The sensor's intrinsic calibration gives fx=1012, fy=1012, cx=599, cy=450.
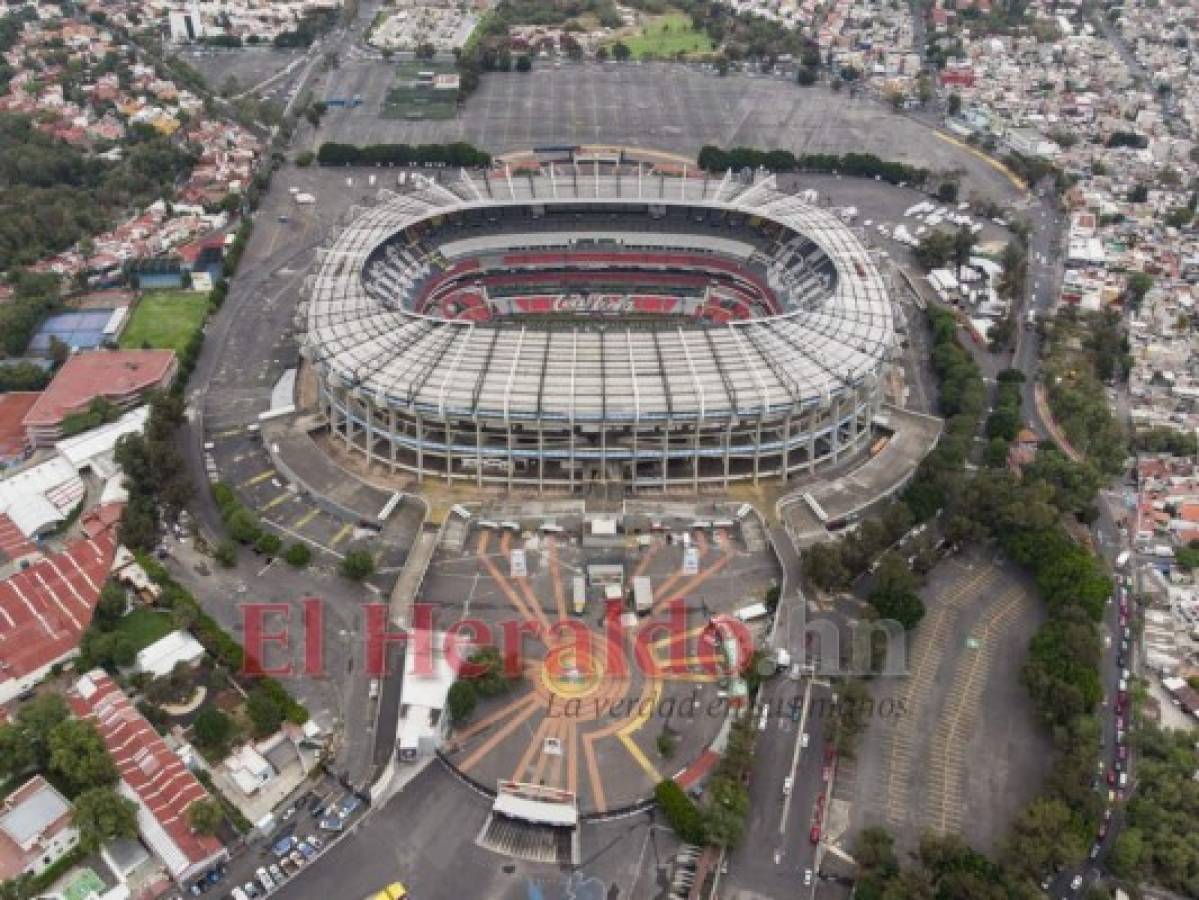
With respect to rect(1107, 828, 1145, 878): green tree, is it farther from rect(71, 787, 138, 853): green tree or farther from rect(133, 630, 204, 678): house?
rect(133, 630, 204, 678): house

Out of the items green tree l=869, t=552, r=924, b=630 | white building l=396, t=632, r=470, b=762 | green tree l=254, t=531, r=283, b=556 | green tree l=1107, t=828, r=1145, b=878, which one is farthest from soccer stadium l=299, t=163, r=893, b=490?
green tree l=1107, t=828, r=1145, b=878

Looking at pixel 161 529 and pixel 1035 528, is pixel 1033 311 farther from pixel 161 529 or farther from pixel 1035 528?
pixel 161 529

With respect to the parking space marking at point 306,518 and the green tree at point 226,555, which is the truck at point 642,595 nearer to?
the parking space marking at point 306,518

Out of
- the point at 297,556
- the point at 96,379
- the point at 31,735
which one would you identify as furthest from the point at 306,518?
the point at 96,379

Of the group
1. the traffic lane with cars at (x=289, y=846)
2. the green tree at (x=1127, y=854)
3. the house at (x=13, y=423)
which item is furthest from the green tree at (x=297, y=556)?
the green tree at (x=1127, y=854)

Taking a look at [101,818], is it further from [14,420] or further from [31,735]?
[14,420]

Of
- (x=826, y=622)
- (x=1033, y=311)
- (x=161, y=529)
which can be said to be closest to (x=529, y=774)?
(x=826, y=622)
